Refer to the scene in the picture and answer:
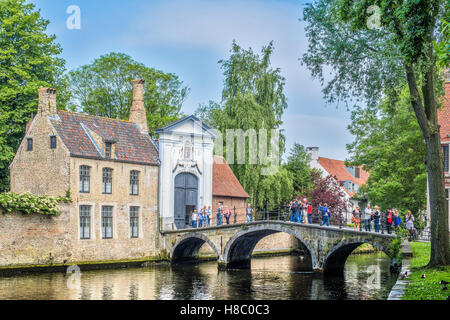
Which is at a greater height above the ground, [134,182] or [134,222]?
[134,182]

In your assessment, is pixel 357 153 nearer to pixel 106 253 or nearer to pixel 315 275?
pixel 315 275

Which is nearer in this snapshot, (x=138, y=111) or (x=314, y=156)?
(x=138, y=111)

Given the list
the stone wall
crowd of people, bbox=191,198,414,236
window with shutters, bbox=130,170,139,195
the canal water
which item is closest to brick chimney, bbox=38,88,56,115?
the stone wall

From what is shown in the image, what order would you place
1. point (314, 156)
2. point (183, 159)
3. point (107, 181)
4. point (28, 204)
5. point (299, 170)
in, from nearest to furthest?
point (28, 204) → point (107, 181) → point (183, 159) → point (299, 170) → point (314, 156)

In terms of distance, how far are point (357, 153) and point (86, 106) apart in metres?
17.3

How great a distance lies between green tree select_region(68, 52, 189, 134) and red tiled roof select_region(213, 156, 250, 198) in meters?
4.46

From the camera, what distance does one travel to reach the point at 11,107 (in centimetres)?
3039

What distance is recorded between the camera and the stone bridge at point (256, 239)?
78.5 ft

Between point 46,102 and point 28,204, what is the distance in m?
5.50

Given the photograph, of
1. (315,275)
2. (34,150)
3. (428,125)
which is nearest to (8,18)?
(34,150)

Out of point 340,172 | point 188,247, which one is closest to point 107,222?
point 188,247

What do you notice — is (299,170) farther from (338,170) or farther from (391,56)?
(391,56)

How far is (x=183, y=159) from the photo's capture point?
31.8 meters

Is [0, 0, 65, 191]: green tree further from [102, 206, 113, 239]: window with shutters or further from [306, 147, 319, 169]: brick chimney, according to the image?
[306, 147, 319, 169]: brick chimney
